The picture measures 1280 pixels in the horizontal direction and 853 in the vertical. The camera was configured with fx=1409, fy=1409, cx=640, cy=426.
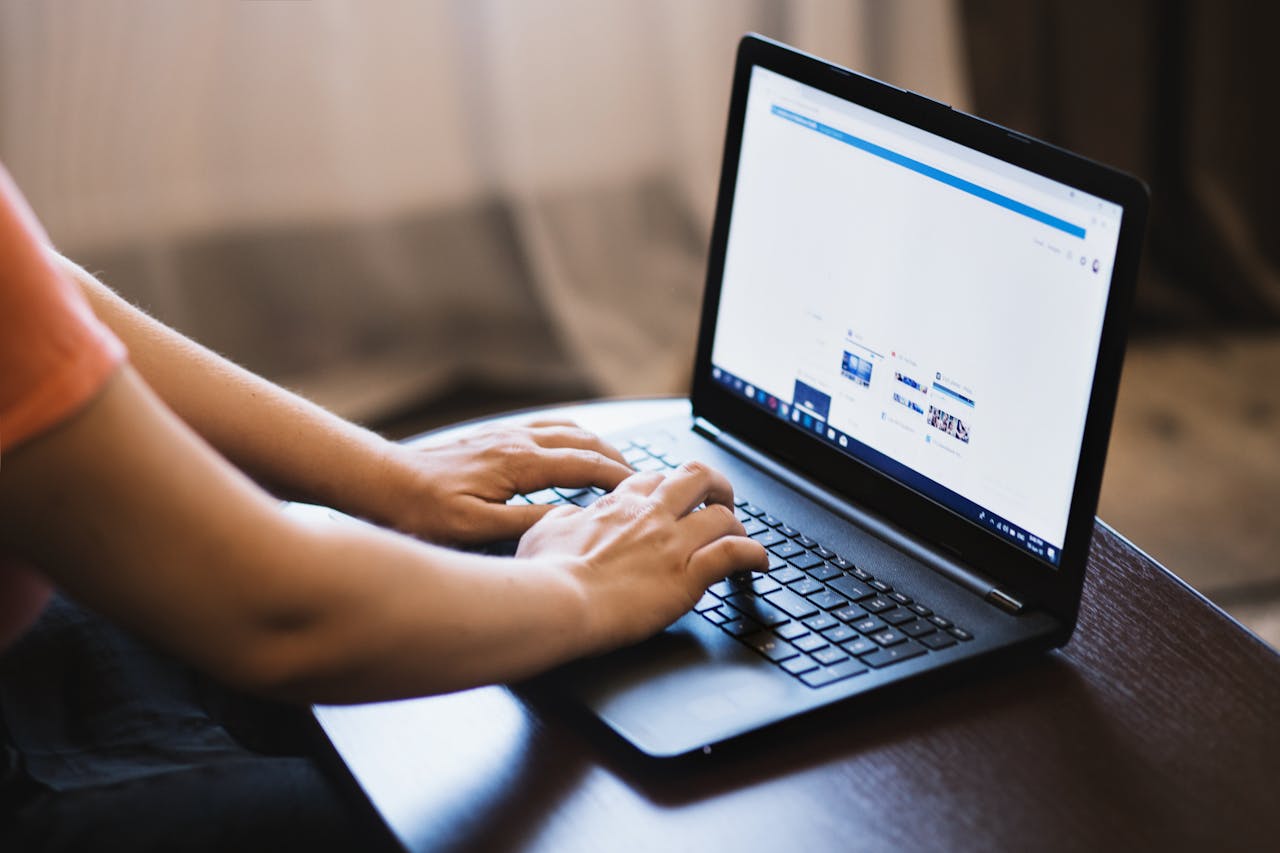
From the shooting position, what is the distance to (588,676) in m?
0.80

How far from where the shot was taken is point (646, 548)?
849mm

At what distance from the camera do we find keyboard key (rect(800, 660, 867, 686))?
79 cm

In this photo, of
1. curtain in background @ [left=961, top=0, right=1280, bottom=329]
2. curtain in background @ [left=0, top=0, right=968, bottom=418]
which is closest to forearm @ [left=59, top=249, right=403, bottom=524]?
curtain in background @ [left=0, top=0, right=968, bottom=418]

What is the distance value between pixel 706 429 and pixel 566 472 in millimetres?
171

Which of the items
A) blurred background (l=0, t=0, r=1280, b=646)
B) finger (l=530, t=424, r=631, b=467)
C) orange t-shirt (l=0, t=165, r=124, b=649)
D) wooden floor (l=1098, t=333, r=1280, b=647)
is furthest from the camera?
blurred background (l=0, t=0, r=1280, b=646)

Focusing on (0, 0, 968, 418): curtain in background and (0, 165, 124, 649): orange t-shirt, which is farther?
(0, 0, 968, 418): curtain in background

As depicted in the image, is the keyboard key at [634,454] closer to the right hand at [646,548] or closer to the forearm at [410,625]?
the right hand at [646,548]

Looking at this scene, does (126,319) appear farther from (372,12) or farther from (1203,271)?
(1203,271)

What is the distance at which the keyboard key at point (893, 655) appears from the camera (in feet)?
2.64

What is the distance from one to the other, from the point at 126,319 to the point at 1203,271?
2348 millimetres

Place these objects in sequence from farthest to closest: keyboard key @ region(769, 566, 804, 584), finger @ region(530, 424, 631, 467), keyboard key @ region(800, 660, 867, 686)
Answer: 1. finger @ region(530, 424, 631, 467)
2. keyboard key @ region(769, 566, 804, 584)
3. keyboard key @ region(800, 660, 867, 686)

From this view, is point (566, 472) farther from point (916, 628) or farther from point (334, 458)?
point (916, 628)

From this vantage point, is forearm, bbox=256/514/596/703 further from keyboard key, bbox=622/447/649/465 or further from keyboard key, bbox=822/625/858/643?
keyboard key, bbox=622/447/649/465

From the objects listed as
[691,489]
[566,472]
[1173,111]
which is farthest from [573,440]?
[1173,111]
